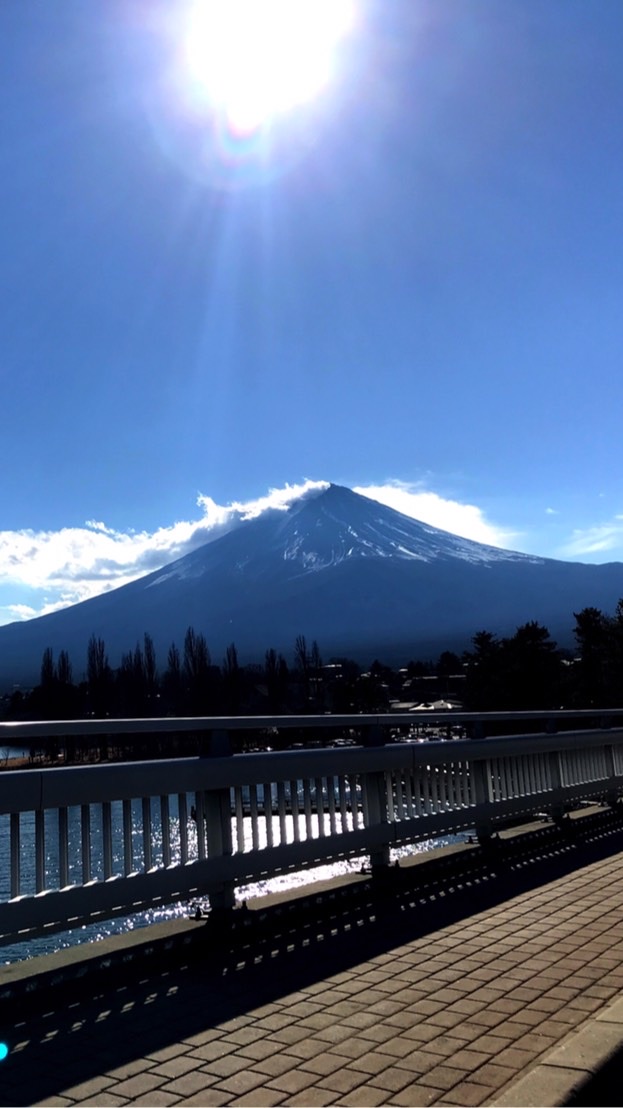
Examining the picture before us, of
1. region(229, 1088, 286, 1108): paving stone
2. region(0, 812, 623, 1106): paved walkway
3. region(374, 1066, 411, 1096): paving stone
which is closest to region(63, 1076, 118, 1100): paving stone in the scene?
region(0, 812, 623, 1106): paved walkway

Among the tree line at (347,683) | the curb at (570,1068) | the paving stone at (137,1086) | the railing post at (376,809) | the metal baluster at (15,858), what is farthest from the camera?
the tree line at (347,683)

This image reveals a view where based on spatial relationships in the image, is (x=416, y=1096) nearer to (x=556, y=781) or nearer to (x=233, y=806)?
(x=233, y=806)

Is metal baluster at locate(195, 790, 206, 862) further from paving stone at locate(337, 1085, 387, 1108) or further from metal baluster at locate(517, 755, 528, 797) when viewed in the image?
metal baluster at locate(517, 755, 528, 797)

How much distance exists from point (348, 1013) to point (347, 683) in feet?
317

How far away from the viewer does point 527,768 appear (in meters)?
10.5

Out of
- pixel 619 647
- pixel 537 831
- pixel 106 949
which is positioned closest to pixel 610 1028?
pixel 106 949

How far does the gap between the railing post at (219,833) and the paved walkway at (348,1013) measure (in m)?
0.21

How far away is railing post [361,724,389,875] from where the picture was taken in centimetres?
769

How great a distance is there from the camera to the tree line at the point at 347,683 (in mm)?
62719

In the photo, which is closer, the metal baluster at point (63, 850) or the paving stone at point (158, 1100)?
the paving stone at point (158, 1100)

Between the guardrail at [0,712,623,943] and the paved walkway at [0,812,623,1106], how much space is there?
0.39m

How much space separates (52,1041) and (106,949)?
134cm

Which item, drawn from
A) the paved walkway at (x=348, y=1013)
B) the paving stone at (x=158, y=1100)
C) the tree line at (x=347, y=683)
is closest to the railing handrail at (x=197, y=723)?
the paved walkway at (x=348, y=1013)

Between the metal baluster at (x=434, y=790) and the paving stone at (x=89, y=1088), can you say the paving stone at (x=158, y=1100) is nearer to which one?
the paving stone at (x=89, y=1088)
